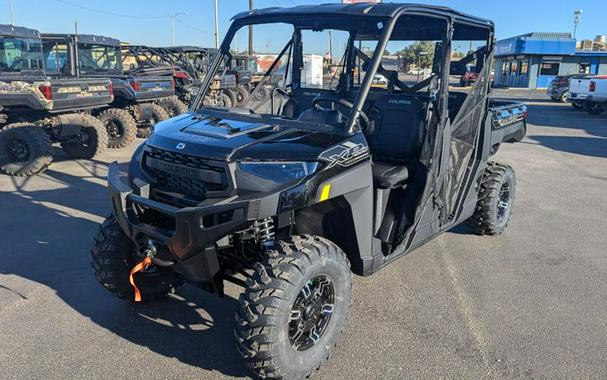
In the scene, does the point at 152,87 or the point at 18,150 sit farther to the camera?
the point at 152,87

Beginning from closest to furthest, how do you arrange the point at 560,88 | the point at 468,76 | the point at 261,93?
the point at 261,93
the point at 468,76
the point at 560,88

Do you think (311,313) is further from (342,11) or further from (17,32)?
(17,32)

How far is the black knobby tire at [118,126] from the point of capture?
11.2m

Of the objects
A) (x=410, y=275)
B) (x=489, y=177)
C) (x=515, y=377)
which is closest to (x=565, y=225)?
(x=489, y=177)

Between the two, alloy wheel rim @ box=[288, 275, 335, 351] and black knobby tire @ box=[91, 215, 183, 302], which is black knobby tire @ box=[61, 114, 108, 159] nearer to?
black knobby tire @ box=[91, 215, 183, 302]

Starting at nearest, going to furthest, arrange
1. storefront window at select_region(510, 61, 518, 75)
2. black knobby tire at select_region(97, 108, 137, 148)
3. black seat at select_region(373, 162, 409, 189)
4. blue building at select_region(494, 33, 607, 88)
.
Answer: black seat at select_region(373, 162, 409, 189)
black knobby tire at select_region(97, 108, 137, 148)
blue building at select_region(494, 33, 607, 88)
storefront window at select_region(510, 61, 518, 75)

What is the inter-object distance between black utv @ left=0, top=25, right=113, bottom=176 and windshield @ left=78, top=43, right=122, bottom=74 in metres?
1.50

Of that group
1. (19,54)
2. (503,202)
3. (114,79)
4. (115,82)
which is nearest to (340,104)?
(503,202)

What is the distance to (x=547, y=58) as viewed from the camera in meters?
41.8

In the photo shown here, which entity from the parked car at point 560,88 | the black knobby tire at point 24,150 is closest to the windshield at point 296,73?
the black knobby tire at point 24,150

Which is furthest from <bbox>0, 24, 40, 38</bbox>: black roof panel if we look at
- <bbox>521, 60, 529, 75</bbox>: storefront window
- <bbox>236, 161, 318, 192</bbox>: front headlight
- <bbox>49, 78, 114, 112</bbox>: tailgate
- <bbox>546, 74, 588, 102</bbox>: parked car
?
<bbox>521, 60, 529, 75</bbox>: storefront window

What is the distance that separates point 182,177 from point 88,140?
25.2ft

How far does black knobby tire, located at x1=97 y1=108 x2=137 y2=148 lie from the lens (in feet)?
36.6

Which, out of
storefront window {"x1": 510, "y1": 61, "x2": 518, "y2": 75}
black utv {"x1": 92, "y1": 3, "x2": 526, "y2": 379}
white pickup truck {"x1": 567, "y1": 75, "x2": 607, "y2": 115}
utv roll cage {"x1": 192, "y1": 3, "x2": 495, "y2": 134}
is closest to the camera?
black utv {"x1": 92, "y1": 3, "x2": 526, "y2": 379}
